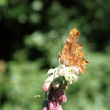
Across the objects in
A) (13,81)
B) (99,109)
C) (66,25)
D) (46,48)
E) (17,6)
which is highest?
(17,6)

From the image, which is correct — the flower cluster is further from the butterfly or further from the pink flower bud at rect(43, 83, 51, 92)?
the butterfly

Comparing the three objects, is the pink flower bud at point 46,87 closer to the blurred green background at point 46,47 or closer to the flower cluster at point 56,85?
the flower cluster at point 56,85

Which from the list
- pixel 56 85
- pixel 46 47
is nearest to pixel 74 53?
pixel 56 85

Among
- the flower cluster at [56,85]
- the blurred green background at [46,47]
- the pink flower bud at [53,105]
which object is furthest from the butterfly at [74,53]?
the blurred green background at [46,47]

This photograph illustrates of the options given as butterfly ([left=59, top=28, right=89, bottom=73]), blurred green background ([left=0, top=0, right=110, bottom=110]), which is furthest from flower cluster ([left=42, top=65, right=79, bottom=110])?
blurred green background ([left=0, top=0, right=110, bottom=110])

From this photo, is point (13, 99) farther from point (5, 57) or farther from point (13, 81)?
point (5, 57)

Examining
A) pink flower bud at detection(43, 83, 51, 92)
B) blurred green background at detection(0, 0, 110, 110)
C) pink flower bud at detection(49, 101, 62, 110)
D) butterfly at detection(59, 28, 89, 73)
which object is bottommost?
pink flower bud at detection(49, 101, 62, 110)

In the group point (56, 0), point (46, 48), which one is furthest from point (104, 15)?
point (46, 48)
